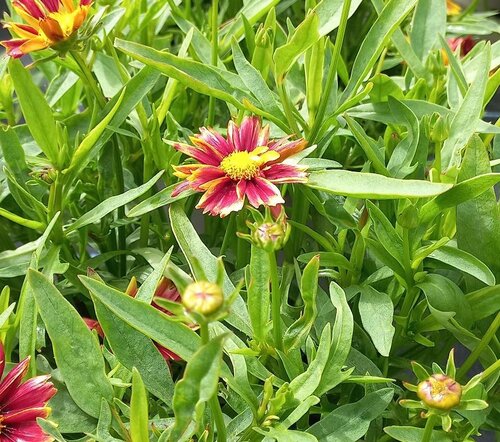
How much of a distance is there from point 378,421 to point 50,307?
0.20 m

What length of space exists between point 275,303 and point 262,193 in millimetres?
65

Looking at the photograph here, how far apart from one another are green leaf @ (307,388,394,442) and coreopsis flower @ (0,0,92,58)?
26 cm

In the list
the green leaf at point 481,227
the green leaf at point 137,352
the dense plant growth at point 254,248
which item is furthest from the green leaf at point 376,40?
the green leaf at point 137,352

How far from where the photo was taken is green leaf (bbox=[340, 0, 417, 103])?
47cm

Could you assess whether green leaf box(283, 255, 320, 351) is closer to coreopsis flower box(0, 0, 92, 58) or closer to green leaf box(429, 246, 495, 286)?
green leaf box(429, 246, 495, 286)

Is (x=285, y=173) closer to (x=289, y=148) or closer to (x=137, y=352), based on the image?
(x=289, y=148)

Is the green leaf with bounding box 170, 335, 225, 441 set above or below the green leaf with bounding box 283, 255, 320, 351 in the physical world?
above

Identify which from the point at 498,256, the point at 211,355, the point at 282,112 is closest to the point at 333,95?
the point at 282,112

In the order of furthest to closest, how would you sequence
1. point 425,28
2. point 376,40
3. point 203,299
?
point 425,28 < point 376,40 < point 203,299

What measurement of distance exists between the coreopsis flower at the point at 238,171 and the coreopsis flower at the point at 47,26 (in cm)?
10

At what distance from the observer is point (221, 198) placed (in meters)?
0.41

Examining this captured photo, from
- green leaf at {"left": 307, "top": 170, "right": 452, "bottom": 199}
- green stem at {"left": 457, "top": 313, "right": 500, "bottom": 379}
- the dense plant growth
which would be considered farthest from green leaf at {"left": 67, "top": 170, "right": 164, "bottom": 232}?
green stem at {"left": 457, "top": 313, "right": 500, "bottom": 379}

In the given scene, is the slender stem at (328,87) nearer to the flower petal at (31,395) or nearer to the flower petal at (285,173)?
the flower petal at (285,173)

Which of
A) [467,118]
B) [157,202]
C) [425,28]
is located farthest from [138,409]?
[425,28]
